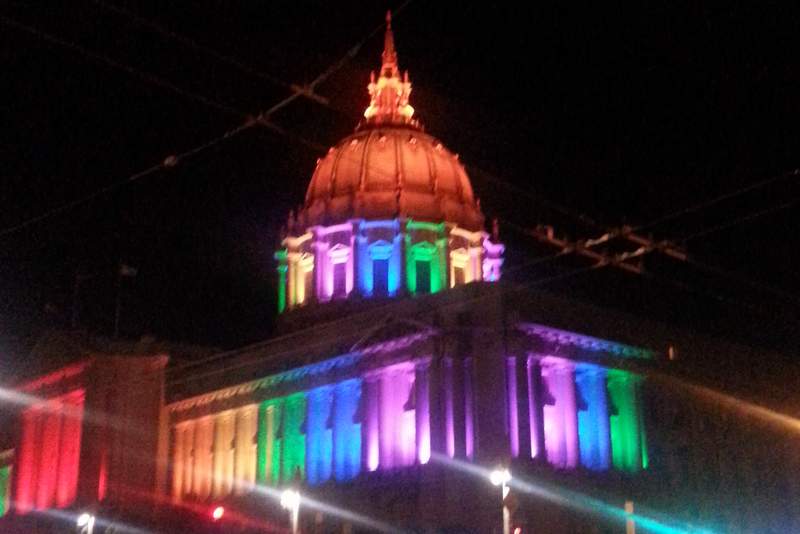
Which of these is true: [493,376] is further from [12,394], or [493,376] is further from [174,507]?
[12,394]

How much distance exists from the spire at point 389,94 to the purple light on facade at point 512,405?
22822mm

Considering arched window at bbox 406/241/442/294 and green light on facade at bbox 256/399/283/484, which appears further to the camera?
arched window at bbox 406/241/442/294

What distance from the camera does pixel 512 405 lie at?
44.2 metres

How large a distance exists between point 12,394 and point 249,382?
15863 millimetres

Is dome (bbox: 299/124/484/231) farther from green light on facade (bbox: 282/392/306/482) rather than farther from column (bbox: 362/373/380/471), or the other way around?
column (bbox: 362/373/380/471)

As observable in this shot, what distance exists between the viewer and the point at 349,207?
5950 centimetres

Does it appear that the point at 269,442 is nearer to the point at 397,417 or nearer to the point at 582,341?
the point at 397,417

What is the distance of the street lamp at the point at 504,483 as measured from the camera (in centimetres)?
3703

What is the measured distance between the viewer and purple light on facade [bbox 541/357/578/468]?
45594 millimetres

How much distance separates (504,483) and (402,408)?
9.50m

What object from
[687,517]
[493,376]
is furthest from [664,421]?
[493,376]

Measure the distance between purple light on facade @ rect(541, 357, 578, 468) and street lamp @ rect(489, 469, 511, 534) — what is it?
3856 millimetres

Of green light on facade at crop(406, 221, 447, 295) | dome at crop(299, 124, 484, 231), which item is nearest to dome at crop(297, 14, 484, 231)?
dome at crop(299, 124, 484, 231)

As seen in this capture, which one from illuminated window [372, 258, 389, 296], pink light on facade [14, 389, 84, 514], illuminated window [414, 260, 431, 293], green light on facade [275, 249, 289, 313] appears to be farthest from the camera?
green light on facade [275, 249, 289, 313]
